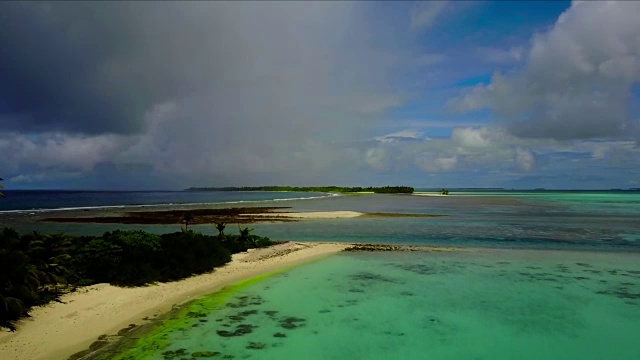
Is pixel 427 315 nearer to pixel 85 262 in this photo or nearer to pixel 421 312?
pixel 421 312

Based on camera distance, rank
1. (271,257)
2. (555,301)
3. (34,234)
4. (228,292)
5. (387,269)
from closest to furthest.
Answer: (34,234)
(555,301)
(228,292)
(387,269)
(271,257)

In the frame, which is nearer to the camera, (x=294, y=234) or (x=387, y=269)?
(x=387, y=269)

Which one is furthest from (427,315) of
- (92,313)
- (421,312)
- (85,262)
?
(85,262)

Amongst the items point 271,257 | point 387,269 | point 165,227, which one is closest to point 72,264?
point 271,257

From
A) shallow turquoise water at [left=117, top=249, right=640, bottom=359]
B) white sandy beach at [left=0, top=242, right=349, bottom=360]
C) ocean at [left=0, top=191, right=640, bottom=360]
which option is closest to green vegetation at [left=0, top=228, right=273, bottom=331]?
white sandy beach at [left=0, top=242, right=349, bottom=360]

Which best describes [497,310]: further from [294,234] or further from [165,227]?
[165,227]

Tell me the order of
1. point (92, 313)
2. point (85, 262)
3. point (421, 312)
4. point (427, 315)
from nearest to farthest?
point (92, 313) → point (427, 315) → point (421, 312) → point (85, 262)

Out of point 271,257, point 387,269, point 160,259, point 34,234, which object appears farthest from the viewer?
point 271,257

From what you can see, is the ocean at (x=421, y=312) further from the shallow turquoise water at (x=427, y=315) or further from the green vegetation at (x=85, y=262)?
the green vegetation at (x=85, y=262)
